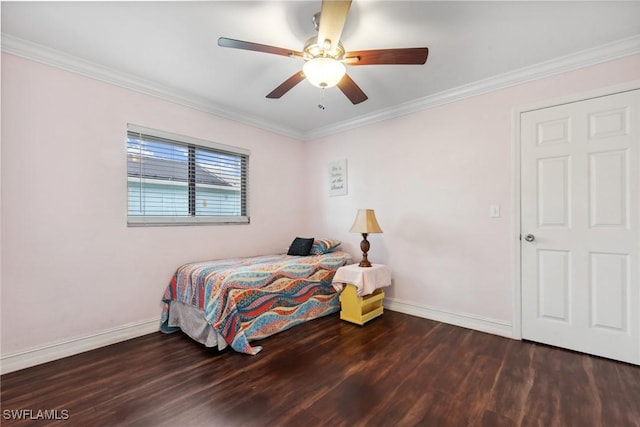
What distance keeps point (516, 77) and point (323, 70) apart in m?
1.99

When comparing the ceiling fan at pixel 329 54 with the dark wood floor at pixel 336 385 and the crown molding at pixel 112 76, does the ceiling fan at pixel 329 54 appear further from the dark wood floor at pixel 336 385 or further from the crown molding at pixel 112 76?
the dark wood floor at pixel 336 385

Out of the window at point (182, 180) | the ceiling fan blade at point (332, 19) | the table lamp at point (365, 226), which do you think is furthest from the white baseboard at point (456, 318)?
the ceiling fan blade at point (332, 19)

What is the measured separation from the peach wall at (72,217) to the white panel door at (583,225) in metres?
3.37

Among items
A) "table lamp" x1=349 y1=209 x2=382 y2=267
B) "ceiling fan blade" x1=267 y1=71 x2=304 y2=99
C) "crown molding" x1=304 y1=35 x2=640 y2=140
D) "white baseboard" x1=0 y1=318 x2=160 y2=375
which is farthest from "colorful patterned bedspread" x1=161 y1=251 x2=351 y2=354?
"crown molding" x1=304 y1=35 x2=640 y2=140

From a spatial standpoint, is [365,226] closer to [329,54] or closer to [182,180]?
[329,54]

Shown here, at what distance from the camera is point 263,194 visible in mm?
3898

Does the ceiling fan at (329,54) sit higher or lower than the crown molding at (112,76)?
lower

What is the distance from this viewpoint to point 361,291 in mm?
2975

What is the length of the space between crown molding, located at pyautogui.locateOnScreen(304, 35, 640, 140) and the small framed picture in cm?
55

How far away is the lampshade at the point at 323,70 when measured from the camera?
1803 mm

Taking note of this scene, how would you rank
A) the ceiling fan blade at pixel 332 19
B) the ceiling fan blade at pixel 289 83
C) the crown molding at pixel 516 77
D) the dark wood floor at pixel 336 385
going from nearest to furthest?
the ceiling fan blade at pixel 332 19 < the dark wood floor at pixel 336 385 < the ceiling fan blade at pixel 289 83 < the crown molding at pixel 516 77

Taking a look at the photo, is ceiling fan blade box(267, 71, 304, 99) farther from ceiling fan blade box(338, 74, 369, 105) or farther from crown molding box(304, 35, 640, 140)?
crown molding box(304, 35, 640, 140)

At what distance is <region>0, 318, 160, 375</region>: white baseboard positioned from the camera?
6.94 ft

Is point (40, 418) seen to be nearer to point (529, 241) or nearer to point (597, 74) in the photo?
point (529, 241)
